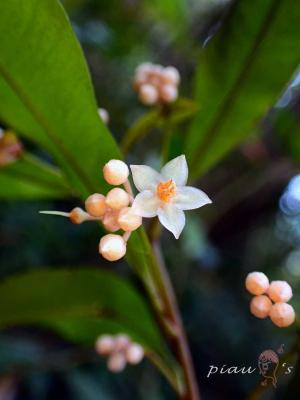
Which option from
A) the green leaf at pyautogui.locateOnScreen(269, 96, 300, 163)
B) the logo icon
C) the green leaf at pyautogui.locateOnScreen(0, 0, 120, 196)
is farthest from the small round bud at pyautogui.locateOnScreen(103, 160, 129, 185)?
the green leaf at pyautogui.locateOnScreen(269, 96, 300, 163)

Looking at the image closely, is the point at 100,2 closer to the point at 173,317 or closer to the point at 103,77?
the point at 103,77

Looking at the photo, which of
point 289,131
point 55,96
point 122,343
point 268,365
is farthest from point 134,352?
point 289,131

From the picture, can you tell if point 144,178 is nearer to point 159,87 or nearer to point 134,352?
point 159,87

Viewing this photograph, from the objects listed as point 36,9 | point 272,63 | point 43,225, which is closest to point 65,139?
point 36,9

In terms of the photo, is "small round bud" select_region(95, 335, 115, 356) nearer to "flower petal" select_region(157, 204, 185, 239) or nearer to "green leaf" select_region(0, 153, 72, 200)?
"green leaf" select_region(0, 153, 72, 200)

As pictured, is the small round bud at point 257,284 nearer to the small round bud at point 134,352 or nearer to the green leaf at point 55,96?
the green leaf at point 55,96

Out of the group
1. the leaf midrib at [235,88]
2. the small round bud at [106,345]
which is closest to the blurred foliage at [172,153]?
the leaf midrib at [235,88]

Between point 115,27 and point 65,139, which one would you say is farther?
point 115,27
